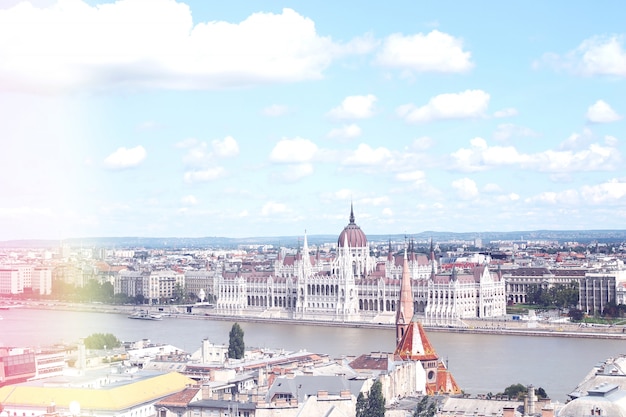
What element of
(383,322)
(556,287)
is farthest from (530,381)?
(556,287)

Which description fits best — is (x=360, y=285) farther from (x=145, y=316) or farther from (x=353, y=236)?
(x=145, y=316)

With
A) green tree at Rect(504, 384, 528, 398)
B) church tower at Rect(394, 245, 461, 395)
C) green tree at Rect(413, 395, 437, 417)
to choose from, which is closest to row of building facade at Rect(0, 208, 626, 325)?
green tree at Rect(504, 384, 528, 398)

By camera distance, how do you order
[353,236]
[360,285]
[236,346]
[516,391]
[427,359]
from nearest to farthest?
1. [427,359]
2. [516,391]
3. [236,346]
4. [360,285]
5. [353,236]

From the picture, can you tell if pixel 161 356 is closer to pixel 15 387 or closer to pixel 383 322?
pixel 15 387

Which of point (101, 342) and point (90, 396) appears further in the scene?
point (101, 342)

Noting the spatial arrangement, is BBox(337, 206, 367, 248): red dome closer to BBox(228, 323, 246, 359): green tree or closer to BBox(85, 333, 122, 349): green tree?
BBox(85, 333, 122, 349): green tree

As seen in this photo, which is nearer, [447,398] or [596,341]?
[447,398]

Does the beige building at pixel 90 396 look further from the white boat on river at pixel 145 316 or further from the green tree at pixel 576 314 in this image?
the white boat on river at pixel 145 316

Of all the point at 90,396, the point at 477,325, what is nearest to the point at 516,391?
the point at 90,396
